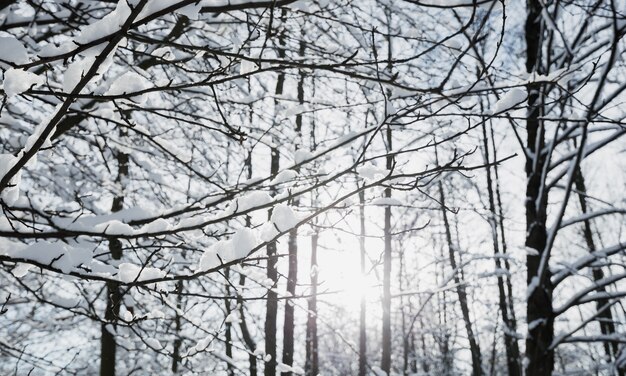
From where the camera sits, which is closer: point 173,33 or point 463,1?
point 463,1

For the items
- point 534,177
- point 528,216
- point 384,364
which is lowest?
point 384,364

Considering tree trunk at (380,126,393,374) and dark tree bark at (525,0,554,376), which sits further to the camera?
tree trunk at (380,126,393,374)

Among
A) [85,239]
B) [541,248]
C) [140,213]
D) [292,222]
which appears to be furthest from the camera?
[541,248]

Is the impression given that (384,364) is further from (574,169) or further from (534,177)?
(574,169)

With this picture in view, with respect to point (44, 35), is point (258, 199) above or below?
below

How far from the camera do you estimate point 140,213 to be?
82.4 inches

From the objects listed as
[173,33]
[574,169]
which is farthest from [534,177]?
[173,33]

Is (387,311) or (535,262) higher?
(387,311)

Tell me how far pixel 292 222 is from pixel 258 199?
0.68ft

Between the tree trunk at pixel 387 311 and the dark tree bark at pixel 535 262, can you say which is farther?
the tree trunk at pixel 387 311

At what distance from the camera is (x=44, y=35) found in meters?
2.96

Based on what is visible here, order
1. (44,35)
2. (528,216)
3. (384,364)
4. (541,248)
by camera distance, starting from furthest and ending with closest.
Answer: (384,364) → (528,216) → (541,248) → (44,35)

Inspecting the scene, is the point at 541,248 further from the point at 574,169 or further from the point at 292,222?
the point at 292,222

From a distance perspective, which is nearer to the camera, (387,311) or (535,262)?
(535,262)
